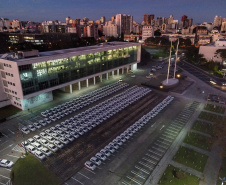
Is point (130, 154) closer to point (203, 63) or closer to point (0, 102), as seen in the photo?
point (0, 102)

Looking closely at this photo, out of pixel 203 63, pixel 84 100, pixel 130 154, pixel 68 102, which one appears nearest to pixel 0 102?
pixel 68 102

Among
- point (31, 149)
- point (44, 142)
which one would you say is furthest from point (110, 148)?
point (31, 149)

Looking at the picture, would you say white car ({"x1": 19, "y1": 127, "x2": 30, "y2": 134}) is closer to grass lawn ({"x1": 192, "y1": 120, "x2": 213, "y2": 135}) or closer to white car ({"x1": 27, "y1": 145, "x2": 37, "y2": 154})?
white car ({"x1": 27, "y1": 145, "x2": 37, "y2": 154})

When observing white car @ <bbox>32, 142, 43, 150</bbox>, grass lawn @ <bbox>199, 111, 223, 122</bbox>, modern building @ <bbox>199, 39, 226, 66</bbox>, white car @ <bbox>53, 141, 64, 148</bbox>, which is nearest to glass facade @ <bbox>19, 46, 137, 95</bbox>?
white car @ <bbox>32, 142, 43, 150</bbox>

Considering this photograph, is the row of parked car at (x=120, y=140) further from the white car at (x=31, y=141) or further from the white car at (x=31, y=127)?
the white car at (x=31, y=127)

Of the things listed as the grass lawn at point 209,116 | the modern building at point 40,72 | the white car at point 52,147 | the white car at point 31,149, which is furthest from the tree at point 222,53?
the white car at point 31,149

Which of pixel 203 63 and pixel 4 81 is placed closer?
pixel 4 81
